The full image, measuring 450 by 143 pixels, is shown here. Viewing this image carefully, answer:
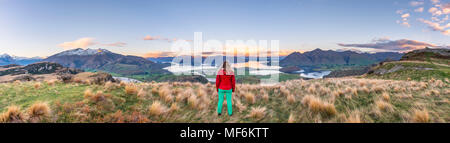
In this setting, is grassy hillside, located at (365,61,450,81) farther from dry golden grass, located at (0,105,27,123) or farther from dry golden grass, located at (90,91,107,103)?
dry golden grass, located at (0,105,27,123)

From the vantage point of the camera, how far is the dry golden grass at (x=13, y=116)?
4793mm

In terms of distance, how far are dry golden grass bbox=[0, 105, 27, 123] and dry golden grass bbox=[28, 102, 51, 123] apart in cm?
17

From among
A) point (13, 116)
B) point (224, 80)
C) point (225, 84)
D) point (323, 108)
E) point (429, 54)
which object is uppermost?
point (429, 54)

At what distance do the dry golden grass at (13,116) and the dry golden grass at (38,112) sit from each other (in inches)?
6.9

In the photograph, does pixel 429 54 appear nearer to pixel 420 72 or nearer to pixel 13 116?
pixel 420 72

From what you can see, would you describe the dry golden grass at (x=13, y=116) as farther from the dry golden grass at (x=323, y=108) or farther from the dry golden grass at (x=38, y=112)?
the dry golden grass at (x=323, y=108)

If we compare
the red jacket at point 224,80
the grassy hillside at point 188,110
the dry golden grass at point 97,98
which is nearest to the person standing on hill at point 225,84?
the red jacket at point 224,80

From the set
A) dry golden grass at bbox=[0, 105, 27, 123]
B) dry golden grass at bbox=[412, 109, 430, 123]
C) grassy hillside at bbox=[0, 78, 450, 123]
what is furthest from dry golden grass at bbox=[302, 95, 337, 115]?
dry golden grass at bbox=[0, 105, 27, 123]

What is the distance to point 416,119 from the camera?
4.93 m

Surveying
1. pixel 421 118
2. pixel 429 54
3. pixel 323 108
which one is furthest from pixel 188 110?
pixel 429 54

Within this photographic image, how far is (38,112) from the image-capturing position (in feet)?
17.3

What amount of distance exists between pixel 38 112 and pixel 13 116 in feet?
1.70
